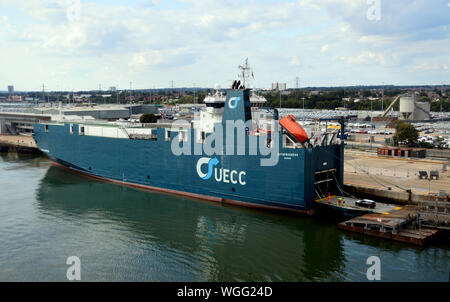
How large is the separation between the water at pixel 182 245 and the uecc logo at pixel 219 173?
1.85 m

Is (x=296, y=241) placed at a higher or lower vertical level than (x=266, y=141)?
lower

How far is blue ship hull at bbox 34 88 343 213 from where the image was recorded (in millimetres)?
24594

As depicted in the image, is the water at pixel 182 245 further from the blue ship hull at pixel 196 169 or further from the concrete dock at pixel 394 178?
the concrete dock at pixel 394 178

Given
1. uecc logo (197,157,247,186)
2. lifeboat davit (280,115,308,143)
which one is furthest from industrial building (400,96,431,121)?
uecc logo (197,157,247,186)

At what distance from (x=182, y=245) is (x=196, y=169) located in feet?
28.7

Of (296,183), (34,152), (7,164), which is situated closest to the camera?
(296,183)

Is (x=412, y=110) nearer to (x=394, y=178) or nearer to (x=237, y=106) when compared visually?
(x=394, y=178)

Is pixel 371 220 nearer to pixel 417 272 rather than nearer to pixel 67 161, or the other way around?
pixel 417 272

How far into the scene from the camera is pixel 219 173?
27781 mm

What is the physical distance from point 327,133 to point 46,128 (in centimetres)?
2998

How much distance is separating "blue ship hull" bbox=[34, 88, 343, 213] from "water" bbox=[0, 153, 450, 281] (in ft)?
3.52

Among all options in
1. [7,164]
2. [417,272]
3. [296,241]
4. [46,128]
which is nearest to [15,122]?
[7,164]

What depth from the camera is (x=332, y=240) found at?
21750 mm

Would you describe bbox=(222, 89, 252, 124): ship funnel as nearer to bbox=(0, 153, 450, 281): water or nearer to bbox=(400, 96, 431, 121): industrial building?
bbox=(0, 153, 450, 281): water
